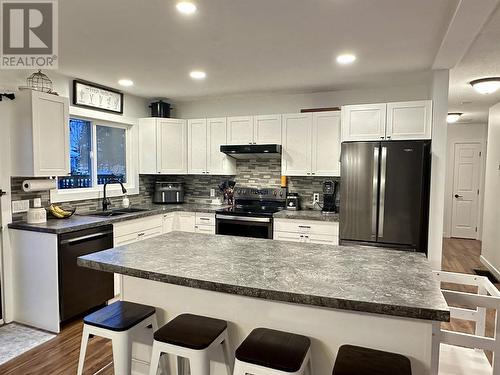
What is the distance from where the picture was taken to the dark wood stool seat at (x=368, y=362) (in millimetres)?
1296

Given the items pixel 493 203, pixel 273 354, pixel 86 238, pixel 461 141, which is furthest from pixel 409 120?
pixel 461 141

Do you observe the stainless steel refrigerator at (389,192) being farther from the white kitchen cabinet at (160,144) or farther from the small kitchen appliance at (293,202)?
the white kitchen cabinet at (160,144)

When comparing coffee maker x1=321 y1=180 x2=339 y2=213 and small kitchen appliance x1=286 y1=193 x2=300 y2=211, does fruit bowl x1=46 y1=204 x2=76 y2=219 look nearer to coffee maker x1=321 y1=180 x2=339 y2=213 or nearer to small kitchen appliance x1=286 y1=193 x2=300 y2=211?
small kitchen appliance x1=286 y1=193 x2=300 y2=211

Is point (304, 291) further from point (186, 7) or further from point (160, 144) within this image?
point (160, 144)

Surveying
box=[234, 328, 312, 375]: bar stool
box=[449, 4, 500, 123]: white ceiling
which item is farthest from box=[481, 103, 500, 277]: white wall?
box=[234, 328, 312, 375]: bar stool

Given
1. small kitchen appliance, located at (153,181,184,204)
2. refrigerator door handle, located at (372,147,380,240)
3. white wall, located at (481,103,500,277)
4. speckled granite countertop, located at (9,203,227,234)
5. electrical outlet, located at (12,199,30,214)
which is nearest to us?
speckled granite countertop, located at (9,203,227,234)

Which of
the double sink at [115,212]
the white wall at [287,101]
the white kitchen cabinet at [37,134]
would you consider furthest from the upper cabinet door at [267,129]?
the white kitchen cabinet at [37,134]

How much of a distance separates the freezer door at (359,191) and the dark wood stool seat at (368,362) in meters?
2.18

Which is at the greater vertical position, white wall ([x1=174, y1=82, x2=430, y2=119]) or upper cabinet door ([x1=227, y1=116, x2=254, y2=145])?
white wall ([x1=174, y1=82, x2=430, y2=119])

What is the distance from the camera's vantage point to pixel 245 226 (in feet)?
13.8

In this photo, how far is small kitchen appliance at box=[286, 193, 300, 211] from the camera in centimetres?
448

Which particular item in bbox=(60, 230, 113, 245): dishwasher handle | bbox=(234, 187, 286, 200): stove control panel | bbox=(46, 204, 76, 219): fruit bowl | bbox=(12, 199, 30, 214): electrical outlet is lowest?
bbox=(60, 230, 113, 245): dishwasher handle

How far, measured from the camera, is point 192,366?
1.54 metres

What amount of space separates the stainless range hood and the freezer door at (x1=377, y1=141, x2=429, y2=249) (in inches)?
53.3
